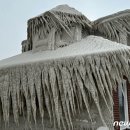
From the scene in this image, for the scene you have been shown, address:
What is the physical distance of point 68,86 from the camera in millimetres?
9609

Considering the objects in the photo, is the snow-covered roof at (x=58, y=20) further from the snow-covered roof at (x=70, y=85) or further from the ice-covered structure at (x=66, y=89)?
the snow-covered roof at (x=70, y=85)

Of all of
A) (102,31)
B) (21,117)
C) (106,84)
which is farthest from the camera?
(102,31)

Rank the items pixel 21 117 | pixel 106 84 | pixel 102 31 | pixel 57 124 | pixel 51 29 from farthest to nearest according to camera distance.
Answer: pixel 102 31 → pixel 51 29 → pixel 21 117 → pixel 57 124 → pixel 106 84

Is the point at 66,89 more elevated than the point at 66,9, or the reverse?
the point at 66,9

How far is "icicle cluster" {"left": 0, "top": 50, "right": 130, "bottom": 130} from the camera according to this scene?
31.0 feet

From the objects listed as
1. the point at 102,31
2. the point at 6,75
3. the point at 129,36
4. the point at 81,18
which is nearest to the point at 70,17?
the point at 81,18

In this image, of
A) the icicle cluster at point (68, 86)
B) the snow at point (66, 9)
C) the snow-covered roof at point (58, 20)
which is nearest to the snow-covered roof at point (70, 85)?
the icicle cluster at point (68, 86)

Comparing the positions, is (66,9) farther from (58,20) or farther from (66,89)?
(66,89)

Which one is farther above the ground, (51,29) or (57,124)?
(51,29)

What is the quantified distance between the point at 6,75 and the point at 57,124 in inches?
113


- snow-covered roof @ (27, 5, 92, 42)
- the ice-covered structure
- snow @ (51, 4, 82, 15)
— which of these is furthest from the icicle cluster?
snow @ (51, 4, 82, 15)

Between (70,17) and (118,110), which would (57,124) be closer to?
(118,110)

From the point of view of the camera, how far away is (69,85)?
9625 millimetres

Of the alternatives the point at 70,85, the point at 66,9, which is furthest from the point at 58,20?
the point at 70,85
